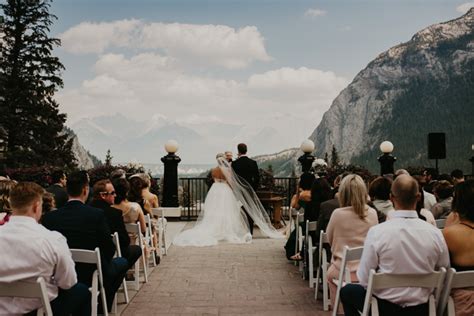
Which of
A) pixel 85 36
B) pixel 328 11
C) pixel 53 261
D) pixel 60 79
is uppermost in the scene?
pixel 328 11

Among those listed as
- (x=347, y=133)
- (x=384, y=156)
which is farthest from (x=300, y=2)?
(x=347, y=133)

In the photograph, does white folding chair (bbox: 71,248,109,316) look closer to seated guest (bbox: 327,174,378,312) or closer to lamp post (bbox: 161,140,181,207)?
seated guest (bbox: 327,174,378,312)

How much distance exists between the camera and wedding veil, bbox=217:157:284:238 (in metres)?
12.2

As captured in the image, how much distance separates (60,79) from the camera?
110 feet

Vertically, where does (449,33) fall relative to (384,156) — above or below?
above

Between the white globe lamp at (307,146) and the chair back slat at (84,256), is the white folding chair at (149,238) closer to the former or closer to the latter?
the chair back slat at (84,256)

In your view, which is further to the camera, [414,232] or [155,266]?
[155,266]

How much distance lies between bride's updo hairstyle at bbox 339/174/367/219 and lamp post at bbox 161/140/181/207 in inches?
415

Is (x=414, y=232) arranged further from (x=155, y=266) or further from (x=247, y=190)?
(x=247, y=190)

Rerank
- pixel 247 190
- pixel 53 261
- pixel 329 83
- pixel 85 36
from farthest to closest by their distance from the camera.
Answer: pixel 329 83
pixel 85 36
pixel 247 190
pixel 53 261

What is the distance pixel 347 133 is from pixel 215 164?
111890 millimetres

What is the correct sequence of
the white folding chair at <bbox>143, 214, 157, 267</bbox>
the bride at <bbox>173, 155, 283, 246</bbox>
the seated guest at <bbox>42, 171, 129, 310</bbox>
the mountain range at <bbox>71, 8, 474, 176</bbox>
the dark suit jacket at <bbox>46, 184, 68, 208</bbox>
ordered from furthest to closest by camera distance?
1. the mountain range at <bbox>71, 8, 474, 176</bbox>
2. the bride at <bbox>173, 155, 283, 246</bbox>
3. the white folding chair at <bbox>143, 214, 157, 267</bbox>
4. the dark suit jacket at <bbox>46, 184, 68, 208</bbox>
5. the seated guest at <bbox>42, 171, 129, 310</bbox>

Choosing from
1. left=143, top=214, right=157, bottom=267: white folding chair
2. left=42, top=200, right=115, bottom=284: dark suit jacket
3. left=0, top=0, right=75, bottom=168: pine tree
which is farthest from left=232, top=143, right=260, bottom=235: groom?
left=0, top=0, right=75, bottom=168: pine tree

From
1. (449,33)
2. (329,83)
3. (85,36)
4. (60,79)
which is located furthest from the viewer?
(329,83)
